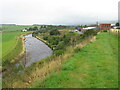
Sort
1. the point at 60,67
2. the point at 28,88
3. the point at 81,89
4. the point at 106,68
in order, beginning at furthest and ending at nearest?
1. the point at 60,67
2. the point at 106,68
3. the point at 28,88
4. the point at 81,89

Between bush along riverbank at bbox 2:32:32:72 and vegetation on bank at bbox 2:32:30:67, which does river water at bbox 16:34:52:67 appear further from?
vegetation on bank at bbox 2:32:30:67

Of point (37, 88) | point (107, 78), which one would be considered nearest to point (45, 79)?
point (37, 88)

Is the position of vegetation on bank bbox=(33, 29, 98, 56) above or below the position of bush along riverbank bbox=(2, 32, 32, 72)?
above

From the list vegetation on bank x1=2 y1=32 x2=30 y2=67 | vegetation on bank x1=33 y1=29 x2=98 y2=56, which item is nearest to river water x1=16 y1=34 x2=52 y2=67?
vegetation on bank x1=2 y1=32 x2=30 y2=67

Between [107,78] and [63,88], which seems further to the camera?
[107,78]

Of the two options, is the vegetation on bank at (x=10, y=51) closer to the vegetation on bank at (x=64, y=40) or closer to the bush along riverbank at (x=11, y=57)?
the bush along riverbank at (x=11, y=57)

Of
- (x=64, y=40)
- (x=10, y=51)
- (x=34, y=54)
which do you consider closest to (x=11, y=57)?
(x=34, y=54)

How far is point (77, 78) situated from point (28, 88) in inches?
77.9

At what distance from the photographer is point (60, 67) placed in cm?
680

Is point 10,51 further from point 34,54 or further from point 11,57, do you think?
point 11,57

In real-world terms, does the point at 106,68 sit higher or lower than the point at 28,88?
higher

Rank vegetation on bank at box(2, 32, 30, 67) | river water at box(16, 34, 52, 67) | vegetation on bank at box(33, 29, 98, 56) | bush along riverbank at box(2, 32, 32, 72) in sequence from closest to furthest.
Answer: bush along riverbank at box(2, 32, 32, 72), vegetation on bank at box(33, 29, 98, 56), vegetation on bank at box(2, 32, 30, 67), river water at box(16, 34, 52, 67)

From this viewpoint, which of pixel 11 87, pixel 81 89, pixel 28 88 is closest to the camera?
pixel 81 89

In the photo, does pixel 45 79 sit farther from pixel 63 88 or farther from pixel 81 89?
pixel 81 89
